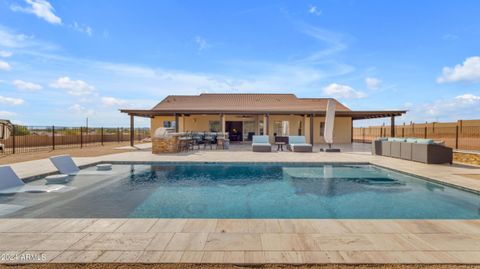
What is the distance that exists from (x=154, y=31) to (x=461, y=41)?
15.3 m

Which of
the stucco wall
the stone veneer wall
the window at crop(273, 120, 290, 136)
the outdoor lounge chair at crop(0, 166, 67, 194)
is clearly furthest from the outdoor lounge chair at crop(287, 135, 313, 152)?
the outdoor lounge chair at crop(0, 166, 67, 194)

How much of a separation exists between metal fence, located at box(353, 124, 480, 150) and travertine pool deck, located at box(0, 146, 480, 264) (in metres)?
12.6

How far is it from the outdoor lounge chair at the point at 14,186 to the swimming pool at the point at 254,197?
40 centimetres

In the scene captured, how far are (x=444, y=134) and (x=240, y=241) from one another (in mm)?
23739

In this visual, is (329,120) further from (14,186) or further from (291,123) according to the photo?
(14,186)

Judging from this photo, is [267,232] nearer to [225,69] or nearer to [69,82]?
[69,82]

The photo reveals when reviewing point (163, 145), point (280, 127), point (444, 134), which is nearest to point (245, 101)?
point (280, 127)

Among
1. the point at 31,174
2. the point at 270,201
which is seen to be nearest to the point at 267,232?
the point at 270,201

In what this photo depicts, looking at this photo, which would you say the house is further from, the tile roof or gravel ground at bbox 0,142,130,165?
gravel ground at bbox 0,142,130,165

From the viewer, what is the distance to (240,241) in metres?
2.95

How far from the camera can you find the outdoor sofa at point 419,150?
8938 millimetres

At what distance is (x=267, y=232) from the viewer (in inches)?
127

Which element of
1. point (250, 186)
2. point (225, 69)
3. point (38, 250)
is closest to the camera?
point (38, 250)

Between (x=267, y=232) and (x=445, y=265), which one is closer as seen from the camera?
(x=445, y=265)
